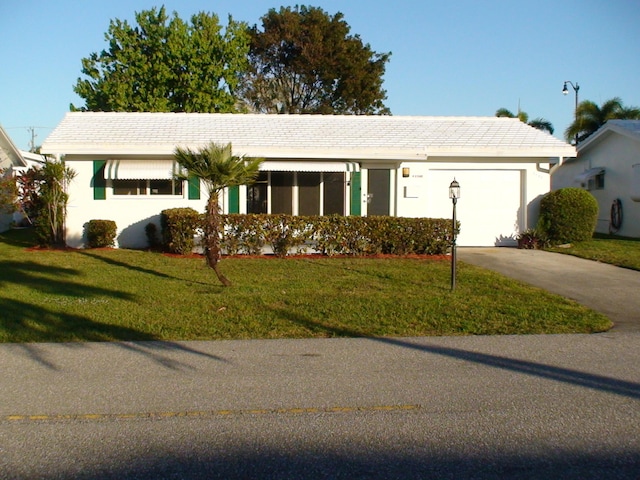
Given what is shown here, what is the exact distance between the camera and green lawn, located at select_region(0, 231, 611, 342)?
800 centimetres

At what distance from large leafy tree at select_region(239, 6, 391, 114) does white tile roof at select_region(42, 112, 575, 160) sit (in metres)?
17.9

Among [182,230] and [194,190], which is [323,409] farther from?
[194,190]

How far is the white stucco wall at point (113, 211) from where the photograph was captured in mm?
16281

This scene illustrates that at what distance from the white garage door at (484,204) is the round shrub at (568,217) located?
3.13 feet

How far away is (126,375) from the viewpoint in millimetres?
6098

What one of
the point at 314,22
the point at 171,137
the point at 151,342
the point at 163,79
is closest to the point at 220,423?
the point at 151,342

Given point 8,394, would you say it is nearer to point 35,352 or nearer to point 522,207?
point 35,352

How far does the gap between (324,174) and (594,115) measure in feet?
64.3

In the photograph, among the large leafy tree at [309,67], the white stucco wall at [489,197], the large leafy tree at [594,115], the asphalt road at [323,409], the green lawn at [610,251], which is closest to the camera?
the asphalt road at [323,409]

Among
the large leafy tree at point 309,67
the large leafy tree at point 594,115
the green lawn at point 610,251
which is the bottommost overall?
the green lawn at point 610,251

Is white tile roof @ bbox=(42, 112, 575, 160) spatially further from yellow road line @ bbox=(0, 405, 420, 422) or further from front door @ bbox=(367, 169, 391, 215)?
yellow road line @ bbox=(0, 405, 420, 422)

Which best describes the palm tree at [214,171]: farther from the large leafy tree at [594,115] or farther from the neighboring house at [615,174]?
the large leafy tree at [594,115]

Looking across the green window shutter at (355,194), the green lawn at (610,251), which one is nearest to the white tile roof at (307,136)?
the green window shutter at (355,194)

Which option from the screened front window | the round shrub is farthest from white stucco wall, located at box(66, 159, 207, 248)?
the round shrub
